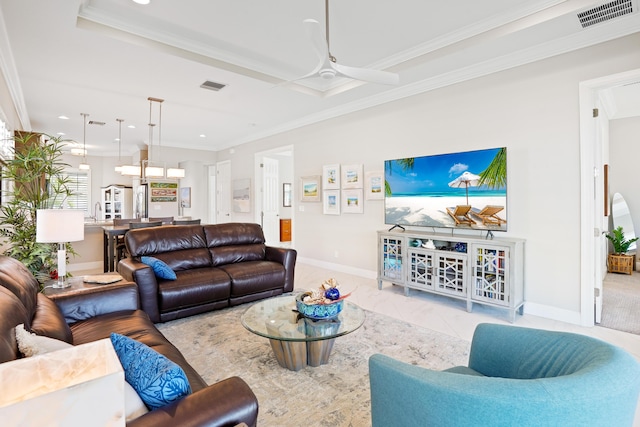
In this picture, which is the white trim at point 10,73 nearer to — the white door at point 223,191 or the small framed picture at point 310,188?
the white door at point 223,191

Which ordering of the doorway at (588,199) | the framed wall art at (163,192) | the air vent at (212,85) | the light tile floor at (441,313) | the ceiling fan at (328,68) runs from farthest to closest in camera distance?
the framed wall art at (163,192), the air vent at (212,85), the doorway at (588,199), the light tile floor at (441,313), the ceiling fan at (328,68)

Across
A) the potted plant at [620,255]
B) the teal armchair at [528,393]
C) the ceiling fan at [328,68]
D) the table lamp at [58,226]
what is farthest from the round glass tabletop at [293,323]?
the potted plant at [620,255]

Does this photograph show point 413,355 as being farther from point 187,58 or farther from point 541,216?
point 187,58

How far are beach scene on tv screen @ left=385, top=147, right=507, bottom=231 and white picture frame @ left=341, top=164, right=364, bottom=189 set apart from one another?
61 centimetres

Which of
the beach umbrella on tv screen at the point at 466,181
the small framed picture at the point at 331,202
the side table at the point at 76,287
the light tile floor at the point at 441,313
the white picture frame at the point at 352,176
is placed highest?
the white picture frame at the point at 352,176

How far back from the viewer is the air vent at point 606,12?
2680 mm

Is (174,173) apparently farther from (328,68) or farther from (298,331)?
(298,331)

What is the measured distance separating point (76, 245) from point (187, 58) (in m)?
Answer: 4.18

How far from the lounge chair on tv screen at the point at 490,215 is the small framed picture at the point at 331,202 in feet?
7.80

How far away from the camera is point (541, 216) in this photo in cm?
345

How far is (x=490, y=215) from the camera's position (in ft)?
12.1

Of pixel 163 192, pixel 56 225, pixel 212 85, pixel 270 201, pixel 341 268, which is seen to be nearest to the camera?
pixel 56 225

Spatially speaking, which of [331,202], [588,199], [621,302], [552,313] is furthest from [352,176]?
[621,302]

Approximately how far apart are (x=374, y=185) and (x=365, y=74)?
8.06 ft
